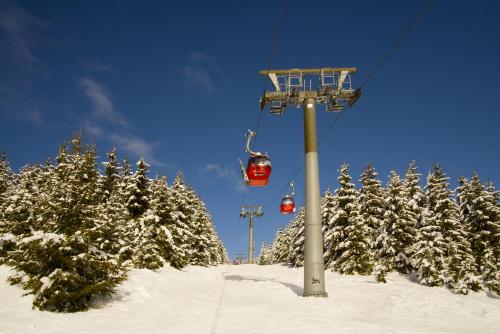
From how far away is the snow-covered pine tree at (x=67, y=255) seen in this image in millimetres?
11695

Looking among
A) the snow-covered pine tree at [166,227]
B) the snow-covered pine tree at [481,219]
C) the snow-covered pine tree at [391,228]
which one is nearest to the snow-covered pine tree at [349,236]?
the snow-covered pine tree at [391,228]

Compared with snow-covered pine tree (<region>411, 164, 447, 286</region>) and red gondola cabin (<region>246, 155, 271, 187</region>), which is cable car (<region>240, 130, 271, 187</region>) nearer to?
red gondola cabin (<region>246, 155, 271, 187</region>)

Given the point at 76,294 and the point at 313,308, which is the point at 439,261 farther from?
the point at 76,294

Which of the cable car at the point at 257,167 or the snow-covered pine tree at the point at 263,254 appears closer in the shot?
the cable car at the point at 257,167

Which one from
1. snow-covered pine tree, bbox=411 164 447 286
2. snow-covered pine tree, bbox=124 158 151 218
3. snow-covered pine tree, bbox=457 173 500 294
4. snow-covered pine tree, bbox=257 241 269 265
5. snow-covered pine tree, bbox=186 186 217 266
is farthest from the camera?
snow-covered pine tree, bbox=257 241 269 265

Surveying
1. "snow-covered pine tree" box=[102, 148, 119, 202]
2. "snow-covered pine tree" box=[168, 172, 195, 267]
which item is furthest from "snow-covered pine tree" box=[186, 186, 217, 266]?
"snow-covered pine tree" box=[102, 148, 119, 202]

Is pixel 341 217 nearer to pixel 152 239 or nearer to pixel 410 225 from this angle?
pixel 410 225

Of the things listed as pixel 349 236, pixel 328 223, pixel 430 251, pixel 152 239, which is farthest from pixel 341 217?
pixel 152 239

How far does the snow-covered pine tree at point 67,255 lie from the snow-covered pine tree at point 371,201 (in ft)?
104

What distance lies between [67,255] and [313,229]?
31.5 feet

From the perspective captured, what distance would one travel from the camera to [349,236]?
3459 centimetres

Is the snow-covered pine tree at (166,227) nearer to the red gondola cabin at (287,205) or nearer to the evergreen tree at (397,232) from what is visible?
the red gondola cabin at (287,205)

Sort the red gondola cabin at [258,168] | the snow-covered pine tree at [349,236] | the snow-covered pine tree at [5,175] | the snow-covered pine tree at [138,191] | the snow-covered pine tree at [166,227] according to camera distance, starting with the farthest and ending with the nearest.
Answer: the snow-covered pine tree at [5,175] → the snow-covered pine tree at [138,191] → the snow-covered pine tree at [349,236] → the snow-covered pine tree at [166,227] → the red gondola cabin at [258,168]

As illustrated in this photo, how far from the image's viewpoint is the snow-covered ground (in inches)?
412
